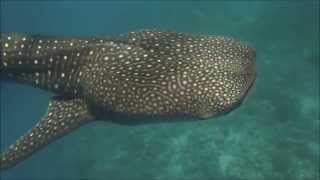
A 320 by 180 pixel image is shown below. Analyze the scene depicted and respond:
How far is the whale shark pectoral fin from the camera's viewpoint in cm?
941

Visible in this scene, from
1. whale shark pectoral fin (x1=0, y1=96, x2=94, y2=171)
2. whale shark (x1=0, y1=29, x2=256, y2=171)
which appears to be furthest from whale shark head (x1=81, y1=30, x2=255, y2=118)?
whale shark pectoral fin (x1=0, y1=96, x2=94, y2=171)

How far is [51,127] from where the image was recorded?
9.71 meters

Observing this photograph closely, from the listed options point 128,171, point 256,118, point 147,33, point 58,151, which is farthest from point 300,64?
point 147,33

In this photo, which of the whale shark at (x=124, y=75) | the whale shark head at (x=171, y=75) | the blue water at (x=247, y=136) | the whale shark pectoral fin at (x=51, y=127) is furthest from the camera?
the blue water at (x=247, y=136)

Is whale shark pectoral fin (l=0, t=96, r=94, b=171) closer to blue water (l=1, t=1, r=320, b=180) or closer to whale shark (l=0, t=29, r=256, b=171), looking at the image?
whale shark (l=0, t=29, r=256, b=171)

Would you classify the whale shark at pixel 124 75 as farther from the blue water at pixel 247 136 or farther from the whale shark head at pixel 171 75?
the blue water at pixel 247 136

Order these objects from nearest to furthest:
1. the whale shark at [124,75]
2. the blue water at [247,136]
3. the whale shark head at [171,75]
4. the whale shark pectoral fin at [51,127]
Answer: the whale shark head at [171,75] → the whale shark at [124,75] → the whale shark pectoral fin at [51,127] → the blue water at [247,136]

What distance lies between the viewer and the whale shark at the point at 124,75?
9.25m

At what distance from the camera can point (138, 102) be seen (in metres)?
9.37

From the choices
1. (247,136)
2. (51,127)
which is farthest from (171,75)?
(247,136)

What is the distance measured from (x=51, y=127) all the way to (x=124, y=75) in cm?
163

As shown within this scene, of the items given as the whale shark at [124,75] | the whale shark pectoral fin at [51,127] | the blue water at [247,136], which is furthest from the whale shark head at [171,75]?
the blue water at [247,136]

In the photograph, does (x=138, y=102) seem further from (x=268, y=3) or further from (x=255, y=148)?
(x=268, y=3)

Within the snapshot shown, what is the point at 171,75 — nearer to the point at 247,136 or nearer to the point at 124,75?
the point at 124,75
